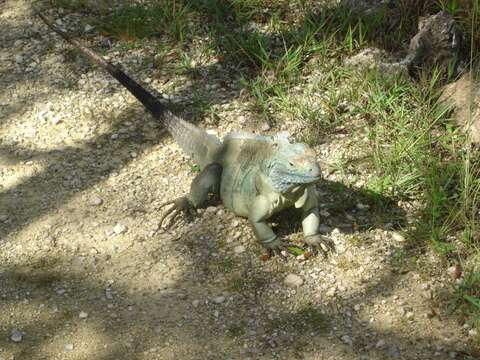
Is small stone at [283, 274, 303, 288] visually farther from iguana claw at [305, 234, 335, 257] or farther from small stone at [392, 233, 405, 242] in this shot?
small stone at [392, 233, 405, 242]

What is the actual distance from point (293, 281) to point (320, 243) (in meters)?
0.29

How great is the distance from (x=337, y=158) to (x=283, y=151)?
1.02 m

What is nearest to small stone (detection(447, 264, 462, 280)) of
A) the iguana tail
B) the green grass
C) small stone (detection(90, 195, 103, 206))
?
the iguana tail

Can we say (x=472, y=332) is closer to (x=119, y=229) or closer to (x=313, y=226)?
(x=313, y=226)

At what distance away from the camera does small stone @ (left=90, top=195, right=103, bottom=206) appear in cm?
446

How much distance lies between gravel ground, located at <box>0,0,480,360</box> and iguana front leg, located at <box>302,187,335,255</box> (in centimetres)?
8

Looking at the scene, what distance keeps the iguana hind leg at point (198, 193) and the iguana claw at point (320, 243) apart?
0.66 m

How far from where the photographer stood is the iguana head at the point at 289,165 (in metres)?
3.62

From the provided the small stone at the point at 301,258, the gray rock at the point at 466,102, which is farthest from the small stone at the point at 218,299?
the gray rock at the point at 466,102

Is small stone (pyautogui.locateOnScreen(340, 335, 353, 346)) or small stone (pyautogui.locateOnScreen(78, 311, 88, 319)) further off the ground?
small stone (pyautogui.locateOnScreen(78, 311, 88, 319))

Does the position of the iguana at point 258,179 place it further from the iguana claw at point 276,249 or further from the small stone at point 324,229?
the small stone at point 324,229

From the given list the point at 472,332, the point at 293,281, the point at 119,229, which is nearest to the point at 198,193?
the point at 119,229

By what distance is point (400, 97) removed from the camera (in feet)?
16.0

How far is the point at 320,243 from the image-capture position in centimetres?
404
